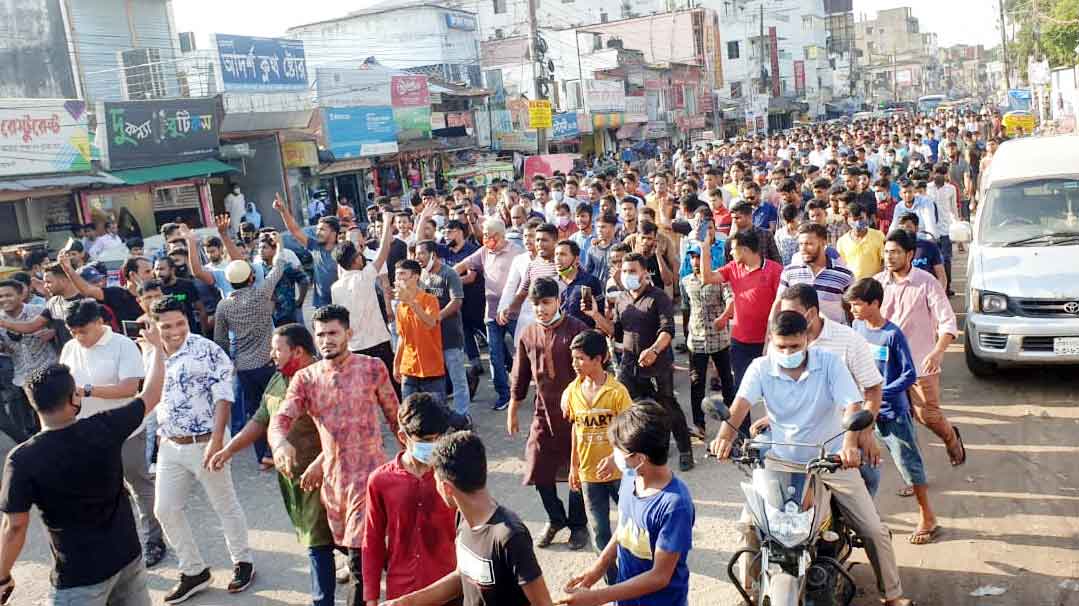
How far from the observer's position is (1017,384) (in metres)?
8.30

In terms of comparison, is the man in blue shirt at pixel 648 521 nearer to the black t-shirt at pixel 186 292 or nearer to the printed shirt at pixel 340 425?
the printed shirt at pixel 340 425

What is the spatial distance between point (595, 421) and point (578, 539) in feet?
3.98

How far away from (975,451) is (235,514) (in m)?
5.18

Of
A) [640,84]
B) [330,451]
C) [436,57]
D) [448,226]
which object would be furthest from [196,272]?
[640,84]

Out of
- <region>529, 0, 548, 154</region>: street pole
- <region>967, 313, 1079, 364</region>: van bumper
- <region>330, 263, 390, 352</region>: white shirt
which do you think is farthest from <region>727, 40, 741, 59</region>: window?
<region>330, 263, 390, 352</region>: white shirt

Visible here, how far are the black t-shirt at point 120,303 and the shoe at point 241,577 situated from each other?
326 centimetres

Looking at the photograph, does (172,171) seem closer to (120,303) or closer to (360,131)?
(360,131)

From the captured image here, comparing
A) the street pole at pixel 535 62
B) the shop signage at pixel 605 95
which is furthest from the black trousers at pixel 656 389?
the shop signage at pixel 605 95

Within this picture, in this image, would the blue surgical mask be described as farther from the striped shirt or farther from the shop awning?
the shop awning

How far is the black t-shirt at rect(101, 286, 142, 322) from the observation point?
26.4 feet

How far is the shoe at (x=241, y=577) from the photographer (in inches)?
220

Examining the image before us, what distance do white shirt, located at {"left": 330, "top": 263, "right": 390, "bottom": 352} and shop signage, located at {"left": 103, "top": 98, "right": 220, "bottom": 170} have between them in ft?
44.3

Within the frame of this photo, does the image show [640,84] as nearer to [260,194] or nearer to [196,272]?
[260,194]

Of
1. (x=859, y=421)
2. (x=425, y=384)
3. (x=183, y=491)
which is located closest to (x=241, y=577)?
(x=183, y=491)
